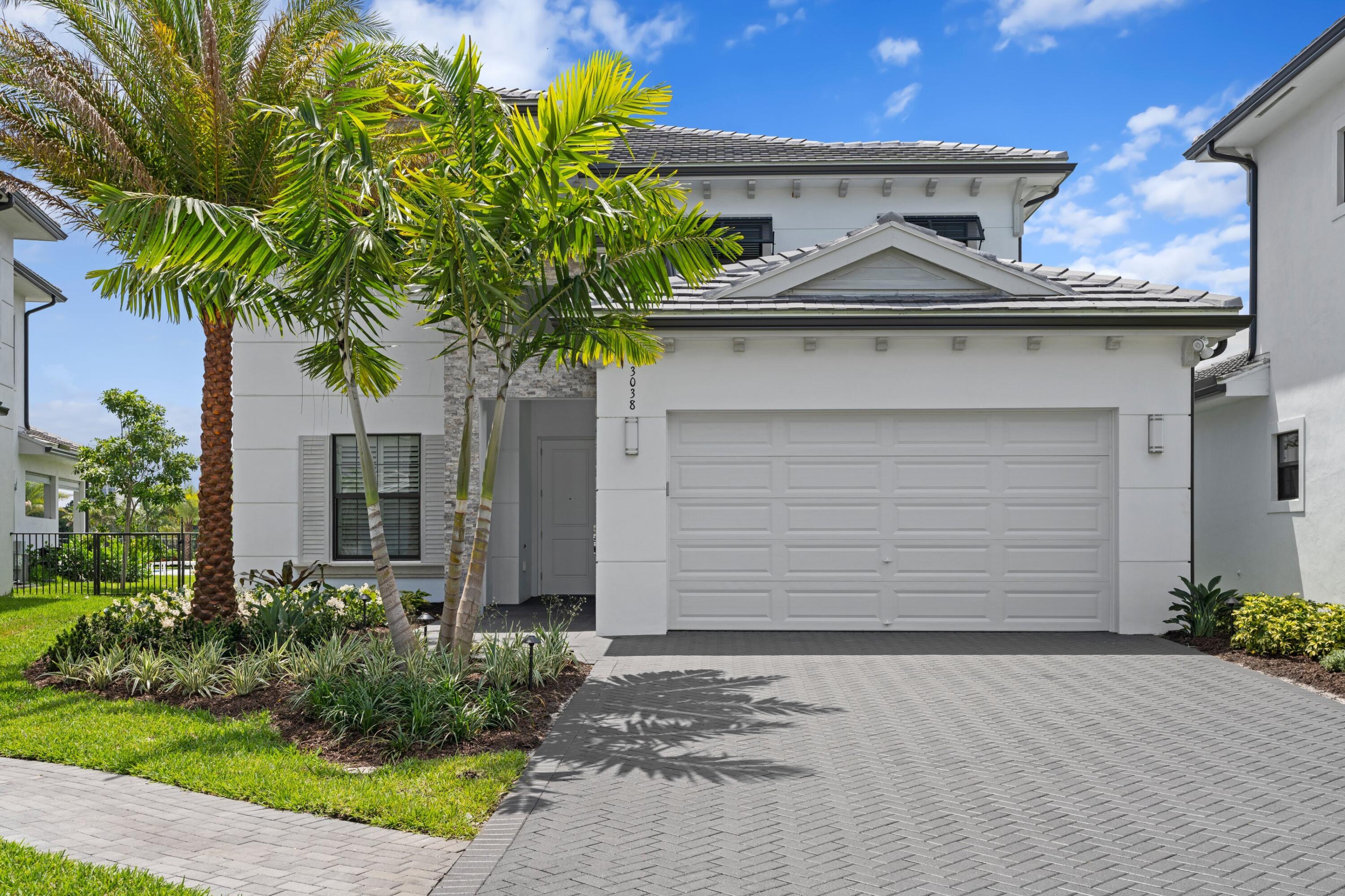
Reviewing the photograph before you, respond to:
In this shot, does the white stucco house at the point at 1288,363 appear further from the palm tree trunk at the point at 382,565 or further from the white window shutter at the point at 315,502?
the white window shutter at the point at 315,502

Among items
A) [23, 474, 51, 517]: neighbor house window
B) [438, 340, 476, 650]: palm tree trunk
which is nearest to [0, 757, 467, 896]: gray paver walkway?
[438, 340, 476, 650]: palm tree trunk

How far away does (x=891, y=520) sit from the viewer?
37.8 ft

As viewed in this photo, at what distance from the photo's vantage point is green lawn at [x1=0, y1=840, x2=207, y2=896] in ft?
→ 14.1

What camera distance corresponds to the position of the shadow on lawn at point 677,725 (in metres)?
6.24

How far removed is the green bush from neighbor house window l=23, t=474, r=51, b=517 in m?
27.4

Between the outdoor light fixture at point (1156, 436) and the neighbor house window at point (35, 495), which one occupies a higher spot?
the outdoor light fixture at point (1156, 436)

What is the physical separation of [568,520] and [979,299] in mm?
7219

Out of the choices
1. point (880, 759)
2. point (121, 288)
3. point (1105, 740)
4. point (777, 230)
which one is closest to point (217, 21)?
point (121, 288)

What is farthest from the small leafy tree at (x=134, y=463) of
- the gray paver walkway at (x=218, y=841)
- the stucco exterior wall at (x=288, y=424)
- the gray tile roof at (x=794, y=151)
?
the gray paver walkway at (x=218, y=841)

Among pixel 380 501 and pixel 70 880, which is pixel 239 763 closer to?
pixel 70 880

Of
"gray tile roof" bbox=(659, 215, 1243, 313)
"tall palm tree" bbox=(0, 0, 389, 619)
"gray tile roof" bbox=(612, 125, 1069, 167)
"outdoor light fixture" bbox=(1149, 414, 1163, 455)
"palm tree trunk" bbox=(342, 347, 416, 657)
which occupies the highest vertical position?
"gray tile roof" bbox=(612, 125, 1069, 167)

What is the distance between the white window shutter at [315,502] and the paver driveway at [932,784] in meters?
6.29

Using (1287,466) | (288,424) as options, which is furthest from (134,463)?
(1287,466)

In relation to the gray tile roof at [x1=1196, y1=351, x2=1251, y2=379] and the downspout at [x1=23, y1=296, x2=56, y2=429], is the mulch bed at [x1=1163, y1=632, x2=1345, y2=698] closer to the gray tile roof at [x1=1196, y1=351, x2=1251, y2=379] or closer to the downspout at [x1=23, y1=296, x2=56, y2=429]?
the gray tile roof at [x1=1196, y1=351, x2=1251, y2=379]
